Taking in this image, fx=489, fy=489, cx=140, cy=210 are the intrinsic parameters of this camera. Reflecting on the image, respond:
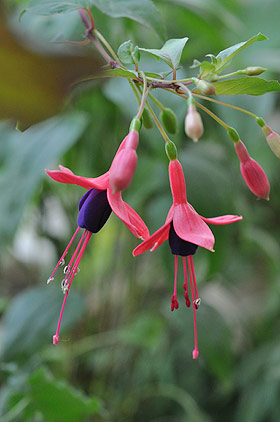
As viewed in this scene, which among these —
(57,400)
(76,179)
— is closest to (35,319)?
(57,400)

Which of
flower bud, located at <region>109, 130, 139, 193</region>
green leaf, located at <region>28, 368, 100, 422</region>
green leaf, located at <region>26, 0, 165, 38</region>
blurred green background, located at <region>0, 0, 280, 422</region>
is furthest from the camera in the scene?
blurred green background, located at <region>0, 0, 280, 422</region>

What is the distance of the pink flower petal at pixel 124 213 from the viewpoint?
31 cm

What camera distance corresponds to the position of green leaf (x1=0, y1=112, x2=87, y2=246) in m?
0.66

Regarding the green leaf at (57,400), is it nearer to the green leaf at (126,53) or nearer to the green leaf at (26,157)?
the green leaf at (26,157)

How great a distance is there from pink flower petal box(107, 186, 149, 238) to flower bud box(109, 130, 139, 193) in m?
0.03

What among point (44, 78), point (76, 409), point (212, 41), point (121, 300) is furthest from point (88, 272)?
point (44, 78)

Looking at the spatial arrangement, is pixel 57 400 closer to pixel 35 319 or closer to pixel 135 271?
pixel 35 319

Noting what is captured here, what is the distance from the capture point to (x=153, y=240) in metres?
0.33

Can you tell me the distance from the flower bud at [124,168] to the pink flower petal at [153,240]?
0.20 feet

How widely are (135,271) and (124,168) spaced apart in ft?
2.26

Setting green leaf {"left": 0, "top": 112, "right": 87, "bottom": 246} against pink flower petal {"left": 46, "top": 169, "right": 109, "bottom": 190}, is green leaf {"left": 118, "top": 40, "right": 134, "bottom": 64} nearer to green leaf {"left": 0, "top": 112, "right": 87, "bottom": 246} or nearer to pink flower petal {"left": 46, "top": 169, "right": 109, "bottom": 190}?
pink flower petal {"left": 46, "top": 169, "right": 109, "bottom": 190}

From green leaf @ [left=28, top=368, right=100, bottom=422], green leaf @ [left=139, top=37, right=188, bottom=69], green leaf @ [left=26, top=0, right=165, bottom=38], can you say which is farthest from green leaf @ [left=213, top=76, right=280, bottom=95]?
green leaf @ [left=28, top=368, right=100, bottom=422]

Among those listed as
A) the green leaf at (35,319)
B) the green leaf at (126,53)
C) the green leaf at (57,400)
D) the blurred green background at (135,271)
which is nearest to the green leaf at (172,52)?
the green leaf at (126,53)

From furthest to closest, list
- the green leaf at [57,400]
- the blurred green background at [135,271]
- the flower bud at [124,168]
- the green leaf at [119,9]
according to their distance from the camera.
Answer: the blurred green background at [135,271] < the green leaf at [57,400] < the green leaf at [119,9] < the flower bud at [124,168]
